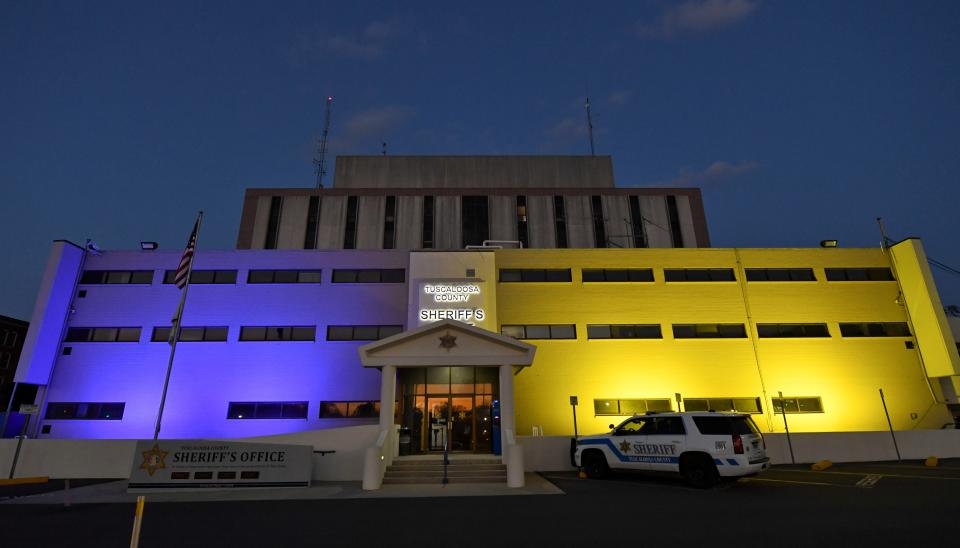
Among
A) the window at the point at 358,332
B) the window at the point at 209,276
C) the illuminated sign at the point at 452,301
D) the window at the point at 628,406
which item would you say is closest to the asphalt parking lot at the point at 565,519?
the window at the point at 628,406

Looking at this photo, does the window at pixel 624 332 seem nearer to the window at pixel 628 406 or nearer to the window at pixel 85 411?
the window at pixel 628 406

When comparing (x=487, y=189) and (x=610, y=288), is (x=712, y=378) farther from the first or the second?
(x=487, y=189)

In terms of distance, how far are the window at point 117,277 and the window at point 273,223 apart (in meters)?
9.77

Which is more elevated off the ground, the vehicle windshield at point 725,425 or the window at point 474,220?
the window at point 474,220

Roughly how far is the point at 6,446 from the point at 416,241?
22.4m

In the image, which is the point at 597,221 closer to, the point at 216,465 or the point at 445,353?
the point at 445,353

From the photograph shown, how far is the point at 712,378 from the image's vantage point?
2177cm

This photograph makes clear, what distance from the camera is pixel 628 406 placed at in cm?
2131

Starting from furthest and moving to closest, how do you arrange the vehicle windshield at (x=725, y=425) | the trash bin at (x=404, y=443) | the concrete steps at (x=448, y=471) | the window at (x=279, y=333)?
1. the window at (x=279, y=333)
2. the trash bin at (x=404, y=443)
3. the concrete steps at (x=448, y=471)
4. the vehicle windshield at (x=725, y=425)

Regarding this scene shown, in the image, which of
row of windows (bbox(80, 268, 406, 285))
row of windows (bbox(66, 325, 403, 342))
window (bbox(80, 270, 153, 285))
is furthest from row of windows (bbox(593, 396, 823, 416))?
window (bbox(80, 270, 153, 285))

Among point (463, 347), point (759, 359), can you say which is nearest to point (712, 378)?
point (759, 359)

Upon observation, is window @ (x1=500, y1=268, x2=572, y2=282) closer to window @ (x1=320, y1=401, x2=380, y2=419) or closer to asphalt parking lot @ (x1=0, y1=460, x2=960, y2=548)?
window @ (x1=320, y1=401, x2=380, y2=419)

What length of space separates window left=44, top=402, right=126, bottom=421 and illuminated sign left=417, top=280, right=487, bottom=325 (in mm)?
15155

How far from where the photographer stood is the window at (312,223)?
3338 centimetres
